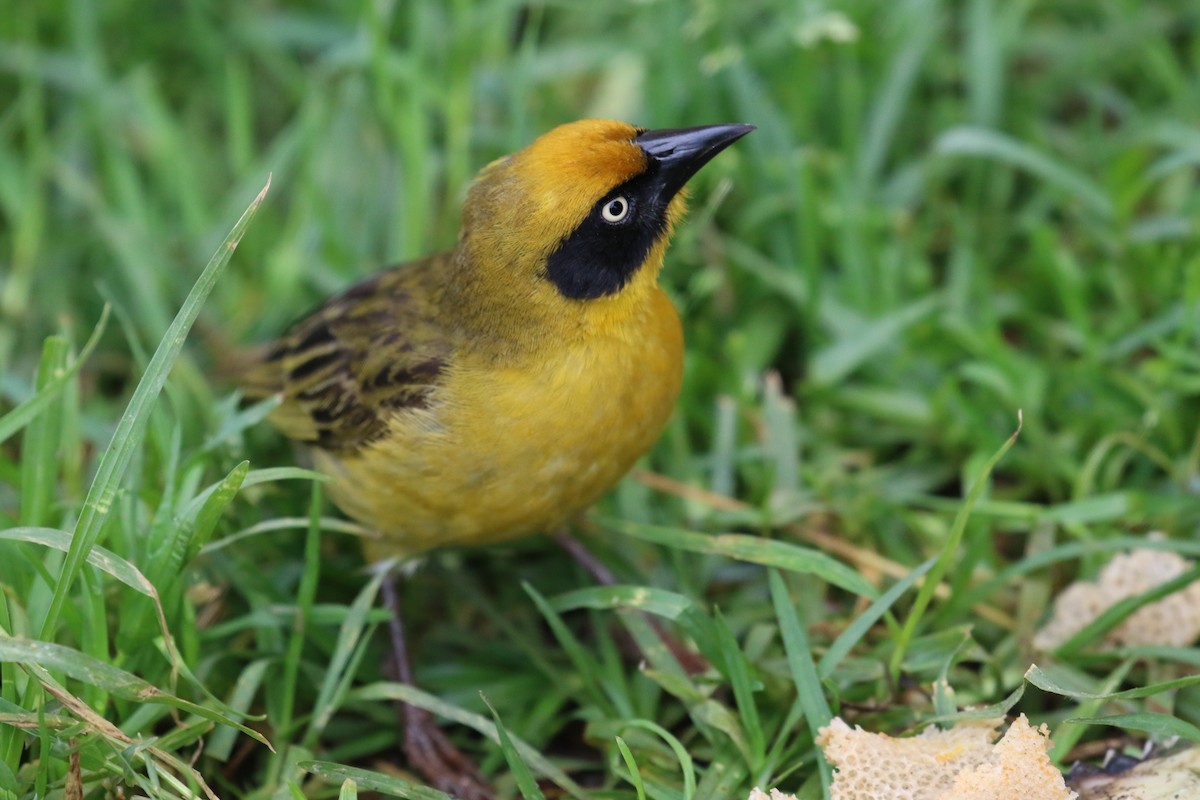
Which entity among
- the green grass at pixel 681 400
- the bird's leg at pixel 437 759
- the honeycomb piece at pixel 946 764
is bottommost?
the bird's leg at pixel 437 759

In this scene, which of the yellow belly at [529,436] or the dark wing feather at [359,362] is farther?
the dark wing feather at [359,362]

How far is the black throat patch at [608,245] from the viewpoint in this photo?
3.33 m

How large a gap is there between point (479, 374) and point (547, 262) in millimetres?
369

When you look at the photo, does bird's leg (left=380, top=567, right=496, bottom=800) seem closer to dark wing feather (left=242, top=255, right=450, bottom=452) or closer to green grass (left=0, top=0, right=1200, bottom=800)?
green grass (left=0, top=0, right=1200, bottom=800)

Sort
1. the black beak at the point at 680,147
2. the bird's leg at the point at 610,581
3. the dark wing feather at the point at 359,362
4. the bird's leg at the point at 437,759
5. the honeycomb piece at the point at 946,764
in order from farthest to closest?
1. the bird's leg at the point at 610,581
2. the dark wing feather at the point at 359,362
3. the bird's leg at the point at 437,759
4. the black beak at the point at 680,147
5. the honeycomb piece at the point at 946,764

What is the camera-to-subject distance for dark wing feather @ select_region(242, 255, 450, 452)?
3.66 metres

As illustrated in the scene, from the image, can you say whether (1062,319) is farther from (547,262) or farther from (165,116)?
(165,116)

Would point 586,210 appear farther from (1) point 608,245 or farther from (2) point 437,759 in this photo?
(2) point 437,759

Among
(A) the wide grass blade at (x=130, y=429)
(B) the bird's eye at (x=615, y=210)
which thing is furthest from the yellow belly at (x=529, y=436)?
(A) the wide grass blade at (x=130, y=429)

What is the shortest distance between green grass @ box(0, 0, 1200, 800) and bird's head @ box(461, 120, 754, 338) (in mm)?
683

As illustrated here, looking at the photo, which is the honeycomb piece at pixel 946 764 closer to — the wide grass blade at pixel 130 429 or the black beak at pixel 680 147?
the black beak at pixel 680 147

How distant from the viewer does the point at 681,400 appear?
4480 millimetres

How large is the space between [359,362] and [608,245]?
98 cm

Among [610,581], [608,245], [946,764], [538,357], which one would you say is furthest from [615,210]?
[946,764]
